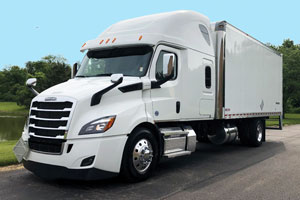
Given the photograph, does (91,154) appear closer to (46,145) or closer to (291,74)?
(46,145)

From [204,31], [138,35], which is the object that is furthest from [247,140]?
[138,35]

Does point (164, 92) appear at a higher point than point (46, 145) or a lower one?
higher

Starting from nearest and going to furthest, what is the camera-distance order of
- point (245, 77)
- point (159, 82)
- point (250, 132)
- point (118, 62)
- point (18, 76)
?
1. point (159, 82)
2. point (118, 62)
3. point (245, 77)
4. point (250, 132)
5. point (18, 76)

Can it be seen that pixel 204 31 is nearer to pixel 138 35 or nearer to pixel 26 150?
pixel 138 35

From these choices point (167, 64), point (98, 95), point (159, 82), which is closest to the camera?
point (98, 95)

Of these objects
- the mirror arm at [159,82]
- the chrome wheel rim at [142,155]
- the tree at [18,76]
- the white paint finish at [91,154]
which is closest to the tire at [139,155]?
the chrome wheel rim at [142,155]

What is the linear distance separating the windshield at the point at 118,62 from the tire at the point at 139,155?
1232 mm

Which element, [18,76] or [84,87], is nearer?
[84,87]

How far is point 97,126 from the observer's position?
4.90m

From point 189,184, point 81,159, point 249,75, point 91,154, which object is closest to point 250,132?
point 249,75

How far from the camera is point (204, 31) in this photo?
7.85 m

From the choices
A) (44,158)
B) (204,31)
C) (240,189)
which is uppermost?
(204,31)

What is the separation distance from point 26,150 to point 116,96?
6.18ft

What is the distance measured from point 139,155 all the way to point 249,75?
598cm
